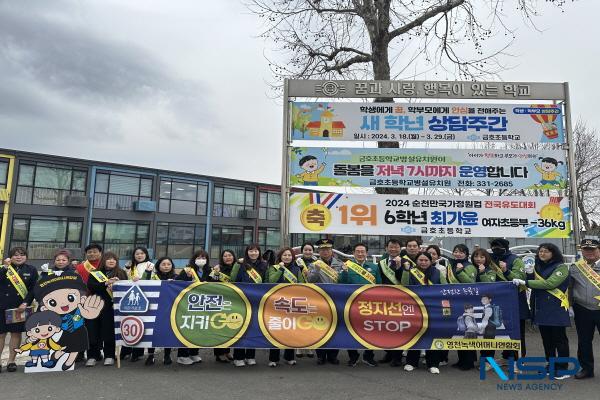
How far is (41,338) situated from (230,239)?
1063 inches

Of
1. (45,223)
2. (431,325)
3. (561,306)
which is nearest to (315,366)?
(431,325)

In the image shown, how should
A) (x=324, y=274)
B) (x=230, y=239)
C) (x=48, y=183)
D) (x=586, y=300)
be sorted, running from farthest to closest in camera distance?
(x=230, y=239)
(x=48, y=183)
(x=324, y=274)
(x=586, y=300)

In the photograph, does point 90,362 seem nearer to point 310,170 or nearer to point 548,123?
point 310,170

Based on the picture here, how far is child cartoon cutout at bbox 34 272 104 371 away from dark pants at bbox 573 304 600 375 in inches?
259

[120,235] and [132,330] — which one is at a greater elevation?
[120,235]

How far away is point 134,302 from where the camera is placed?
589 centimetres

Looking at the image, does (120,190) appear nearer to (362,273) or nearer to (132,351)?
(132,351)

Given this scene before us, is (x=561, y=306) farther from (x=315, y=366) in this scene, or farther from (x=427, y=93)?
(x=427, y=93)

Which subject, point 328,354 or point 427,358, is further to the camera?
point 328,354

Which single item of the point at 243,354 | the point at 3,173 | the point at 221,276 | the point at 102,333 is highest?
the point at 3,173

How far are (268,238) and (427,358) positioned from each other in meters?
29.1

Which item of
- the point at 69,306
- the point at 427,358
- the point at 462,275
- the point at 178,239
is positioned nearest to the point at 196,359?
the point at 69,306

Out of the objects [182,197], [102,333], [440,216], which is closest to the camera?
[102,333]

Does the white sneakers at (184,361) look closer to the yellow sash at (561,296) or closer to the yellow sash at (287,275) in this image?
the yellow sash at (287,275)
